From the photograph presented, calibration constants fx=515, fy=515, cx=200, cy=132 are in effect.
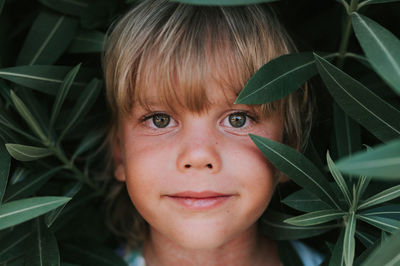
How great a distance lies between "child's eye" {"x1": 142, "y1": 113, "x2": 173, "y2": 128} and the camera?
1273 millimetres

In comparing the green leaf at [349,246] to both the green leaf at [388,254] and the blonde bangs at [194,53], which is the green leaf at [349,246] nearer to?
the green leaf at [388,254]

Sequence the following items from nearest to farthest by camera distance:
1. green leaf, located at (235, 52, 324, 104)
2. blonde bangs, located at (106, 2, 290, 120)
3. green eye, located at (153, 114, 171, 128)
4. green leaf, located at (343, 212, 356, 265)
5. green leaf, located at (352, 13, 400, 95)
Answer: green leaf, located at (352, 13, 400, 95), green leaf, located at (343, 212, 356, 265), green leaf, located at (235, 52, 324, 104), blonde bangs, located at (106, 2, 290, 120), green eye, located at (153, 114, 171, 128)

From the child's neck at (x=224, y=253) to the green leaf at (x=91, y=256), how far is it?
12 cm

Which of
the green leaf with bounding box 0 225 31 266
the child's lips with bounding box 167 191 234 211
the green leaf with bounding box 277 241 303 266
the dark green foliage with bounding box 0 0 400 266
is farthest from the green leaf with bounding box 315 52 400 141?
the green leaf with bounding box 0 225 31 266

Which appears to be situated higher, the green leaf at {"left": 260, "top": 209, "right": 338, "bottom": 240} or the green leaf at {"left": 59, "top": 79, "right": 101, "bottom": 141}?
the green leaf at {"left": 59, "top": 79, "right": 101, "bottom": 141}

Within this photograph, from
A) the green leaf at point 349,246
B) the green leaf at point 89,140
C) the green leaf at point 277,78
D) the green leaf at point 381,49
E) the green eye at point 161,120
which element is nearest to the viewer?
the green leaf at point 381,49

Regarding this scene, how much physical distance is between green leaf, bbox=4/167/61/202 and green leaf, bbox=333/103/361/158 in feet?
2.47

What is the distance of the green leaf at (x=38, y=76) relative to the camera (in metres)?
1.19

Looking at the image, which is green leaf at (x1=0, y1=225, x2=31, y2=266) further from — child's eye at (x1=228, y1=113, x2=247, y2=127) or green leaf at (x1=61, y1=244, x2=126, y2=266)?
child's eye at (x1=228, y1=113, x2=247, y2=127)

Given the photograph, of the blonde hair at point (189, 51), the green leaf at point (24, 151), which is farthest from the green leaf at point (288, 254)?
the green leaf at point (24, 151)

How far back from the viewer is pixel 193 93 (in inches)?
45.5

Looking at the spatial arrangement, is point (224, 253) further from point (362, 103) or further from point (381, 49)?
point (381, 49)

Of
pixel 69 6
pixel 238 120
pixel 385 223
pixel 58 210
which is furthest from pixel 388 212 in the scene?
pixel 69 6

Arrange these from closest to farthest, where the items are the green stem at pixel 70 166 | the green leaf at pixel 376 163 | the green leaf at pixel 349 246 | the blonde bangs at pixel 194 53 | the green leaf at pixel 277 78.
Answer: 1. the green leaf at pixel 376 163
2. the green leaf at pixel 349 246
3. the green leaf at pixel 277 78
4. the blonde bangs at pixel 194 53
5. the green stem at pixel 70 166
